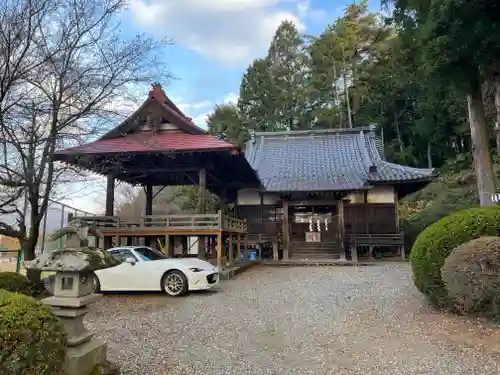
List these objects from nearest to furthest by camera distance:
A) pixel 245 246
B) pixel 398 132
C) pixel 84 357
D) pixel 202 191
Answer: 1. pixel 84 357
2. pixel 202 191
3. pixel 245 246
4. pixel 398 132

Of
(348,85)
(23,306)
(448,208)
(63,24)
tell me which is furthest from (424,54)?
(348,85)

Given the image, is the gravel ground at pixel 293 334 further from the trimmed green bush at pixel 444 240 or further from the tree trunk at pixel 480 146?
the tree trunk at pixel 480 146

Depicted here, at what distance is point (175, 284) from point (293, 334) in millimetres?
4115

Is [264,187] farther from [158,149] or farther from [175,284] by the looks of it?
[175,284]

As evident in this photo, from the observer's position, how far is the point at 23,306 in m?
2.90

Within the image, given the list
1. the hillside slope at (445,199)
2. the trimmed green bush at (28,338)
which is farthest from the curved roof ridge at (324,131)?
the trimmed green bush at (28,338)

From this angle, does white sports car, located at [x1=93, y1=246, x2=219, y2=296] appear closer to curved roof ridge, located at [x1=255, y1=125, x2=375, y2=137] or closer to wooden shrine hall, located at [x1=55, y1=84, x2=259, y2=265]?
wooden shrine hall, located at [x1=55, y1=84, x2=259, y2=265]

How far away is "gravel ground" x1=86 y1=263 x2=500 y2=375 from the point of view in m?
4.44

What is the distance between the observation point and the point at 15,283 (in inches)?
292

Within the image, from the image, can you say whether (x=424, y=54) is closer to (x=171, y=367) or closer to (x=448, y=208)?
(x=171, y=367)

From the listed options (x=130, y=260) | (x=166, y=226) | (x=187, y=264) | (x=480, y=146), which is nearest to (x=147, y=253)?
(x=130, y=260)

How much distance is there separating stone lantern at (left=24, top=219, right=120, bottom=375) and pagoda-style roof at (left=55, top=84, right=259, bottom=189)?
5.81 meters

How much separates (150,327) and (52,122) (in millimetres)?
4619

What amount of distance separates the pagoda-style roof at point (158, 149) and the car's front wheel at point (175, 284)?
12.3 ft
